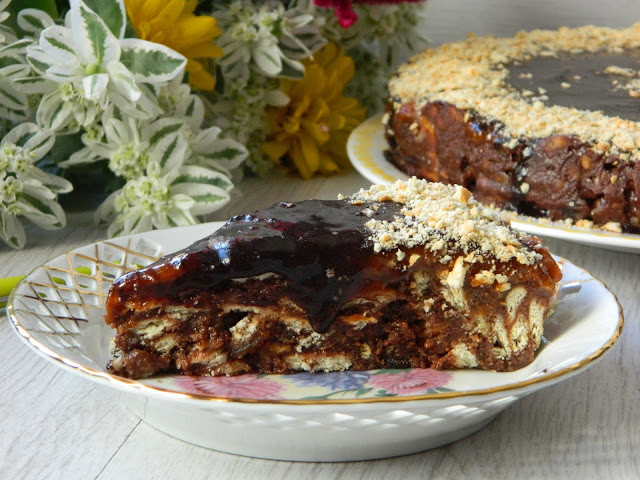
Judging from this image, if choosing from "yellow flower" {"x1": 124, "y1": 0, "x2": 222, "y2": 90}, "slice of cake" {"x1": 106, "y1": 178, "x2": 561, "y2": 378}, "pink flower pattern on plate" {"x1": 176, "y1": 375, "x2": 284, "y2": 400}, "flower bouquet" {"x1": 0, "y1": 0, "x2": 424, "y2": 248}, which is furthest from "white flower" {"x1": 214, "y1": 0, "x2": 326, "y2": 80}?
"pink flower pattern on plate" {"x1": 176, "y1": 375, "x2": 284, "y2": 400}

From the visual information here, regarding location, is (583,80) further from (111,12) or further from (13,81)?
(13,81)

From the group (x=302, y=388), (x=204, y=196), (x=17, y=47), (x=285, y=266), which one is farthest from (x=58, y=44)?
(x=302, y=388)

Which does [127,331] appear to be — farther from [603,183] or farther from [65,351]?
[603,183]

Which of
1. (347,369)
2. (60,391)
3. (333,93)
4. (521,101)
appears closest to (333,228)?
(347,369)

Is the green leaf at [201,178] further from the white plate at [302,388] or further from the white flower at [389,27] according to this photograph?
the white flower at [389,27]

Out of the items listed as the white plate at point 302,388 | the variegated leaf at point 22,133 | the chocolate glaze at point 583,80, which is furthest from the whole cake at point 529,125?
the variegated leaf at point 22,133

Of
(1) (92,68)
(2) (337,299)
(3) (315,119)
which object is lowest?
(3) (315,119)

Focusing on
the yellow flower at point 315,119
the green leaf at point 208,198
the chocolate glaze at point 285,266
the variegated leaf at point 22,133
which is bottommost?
the yellow flower at point 315,119
